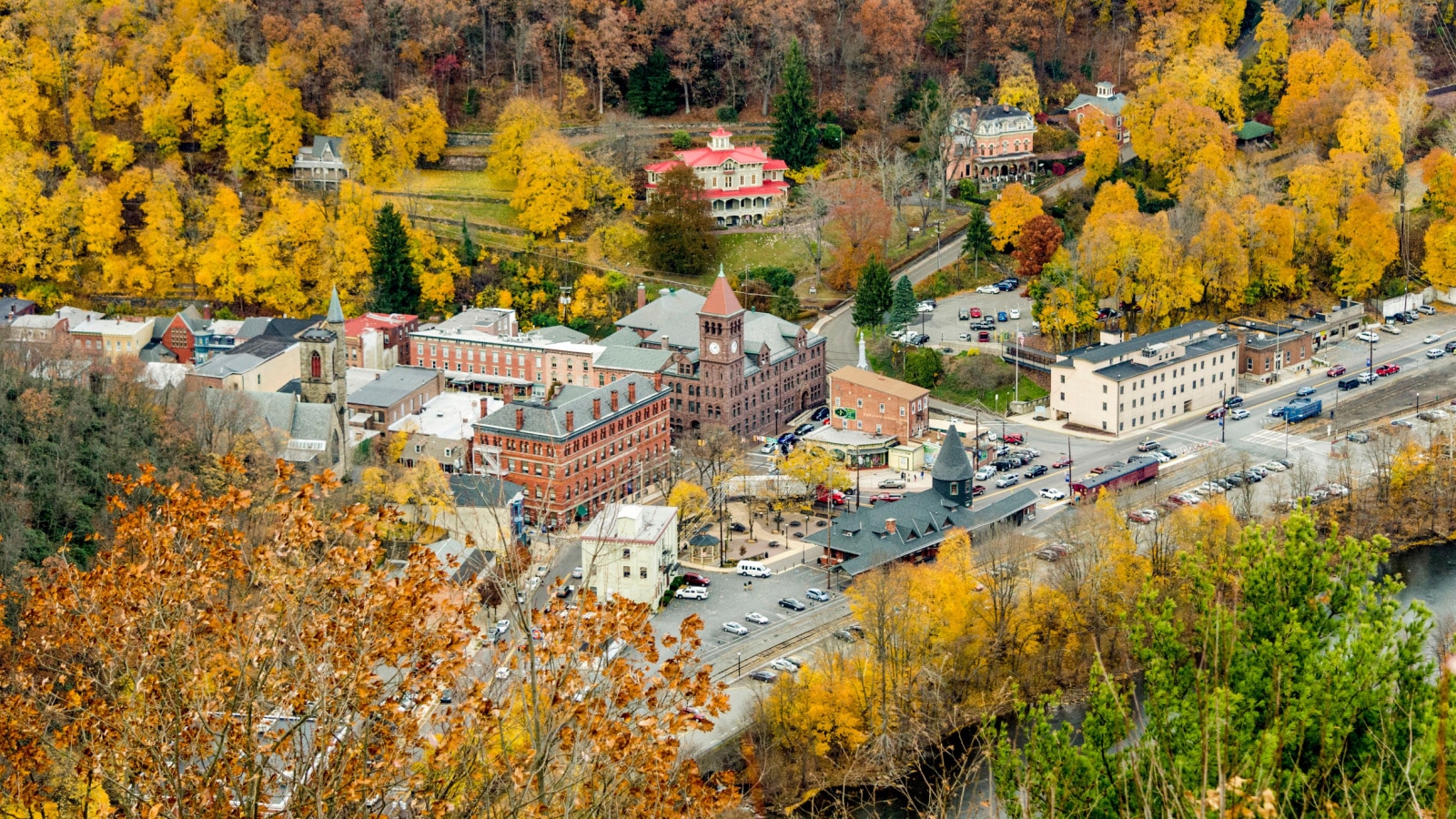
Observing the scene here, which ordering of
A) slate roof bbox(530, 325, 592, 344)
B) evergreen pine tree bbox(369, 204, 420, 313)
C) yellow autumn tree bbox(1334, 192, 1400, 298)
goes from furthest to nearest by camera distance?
evergreen pine tree bbox(369, 204, 420, 313)
yellow autumn tree bbox(1334, 192, 1400, 298)
slate roof bbox(530, 325, 592, 344)

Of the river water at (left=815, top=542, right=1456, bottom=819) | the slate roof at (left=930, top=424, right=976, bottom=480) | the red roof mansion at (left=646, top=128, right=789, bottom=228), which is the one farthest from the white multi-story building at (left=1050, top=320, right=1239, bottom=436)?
the red roof mansion at (left=646, top=128, right=789, bottom=228)

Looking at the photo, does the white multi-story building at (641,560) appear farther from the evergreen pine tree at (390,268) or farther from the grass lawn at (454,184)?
the grass lawn at (454,184)

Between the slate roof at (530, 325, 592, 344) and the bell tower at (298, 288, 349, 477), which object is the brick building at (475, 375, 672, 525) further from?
the slate roof at (530, 325, 592, 344)

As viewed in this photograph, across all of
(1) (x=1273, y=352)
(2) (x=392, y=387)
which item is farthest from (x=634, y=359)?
(1) (x=1273, y=352)

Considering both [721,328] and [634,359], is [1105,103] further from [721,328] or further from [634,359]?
[634,359]

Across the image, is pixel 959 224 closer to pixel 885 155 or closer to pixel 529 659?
pixel 885 155

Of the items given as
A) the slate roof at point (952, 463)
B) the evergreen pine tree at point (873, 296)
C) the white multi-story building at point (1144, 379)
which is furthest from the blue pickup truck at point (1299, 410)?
the evergreen pine tree at point (873, 296)
